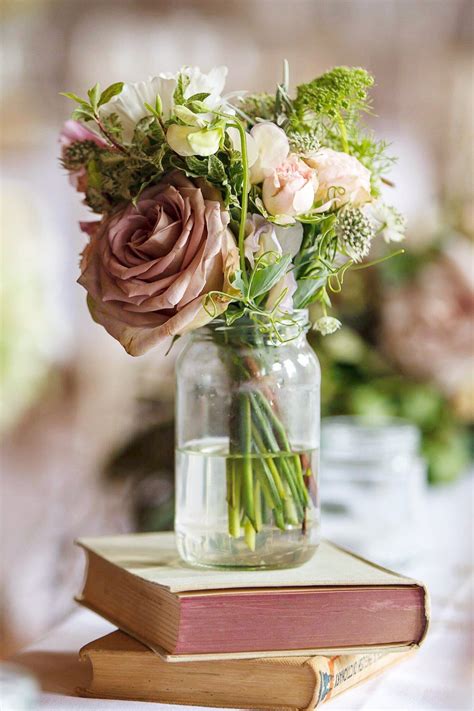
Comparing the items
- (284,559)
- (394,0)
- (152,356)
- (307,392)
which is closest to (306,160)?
(307,392)

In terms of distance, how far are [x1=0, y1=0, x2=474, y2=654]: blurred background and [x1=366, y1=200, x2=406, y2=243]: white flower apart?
309mm

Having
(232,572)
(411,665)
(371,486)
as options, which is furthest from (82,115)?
(371,486)

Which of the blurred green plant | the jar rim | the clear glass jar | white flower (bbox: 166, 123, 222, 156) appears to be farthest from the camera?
the blurred green plant

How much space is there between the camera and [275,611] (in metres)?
0.72

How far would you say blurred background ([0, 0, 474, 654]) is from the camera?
1662 millimetres

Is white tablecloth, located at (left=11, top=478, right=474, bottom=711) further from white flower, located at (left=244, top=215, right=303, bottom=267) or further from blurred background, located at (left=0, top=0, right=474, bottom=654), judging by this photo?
blurred background, located at (left=0, top=0, right=474, bottom=654)

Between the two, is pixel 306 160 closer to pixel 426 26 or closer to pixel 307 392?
pixel 307 392

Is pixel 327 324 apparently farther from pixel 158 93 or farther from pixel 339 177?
pixel 158 93

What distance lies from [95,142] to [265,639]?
43 centimetres

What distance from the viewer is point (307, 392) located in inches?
31.2

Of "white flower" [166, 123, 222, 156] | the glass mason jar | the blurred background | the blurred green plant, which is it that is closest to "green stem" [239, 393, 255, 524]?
the glass mason jar

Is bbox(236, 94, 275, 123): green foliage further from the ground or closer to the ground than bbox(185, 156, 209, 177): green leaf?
further from the ground

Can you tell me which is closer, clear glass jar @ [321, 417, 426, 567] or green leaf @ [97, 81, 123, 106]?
green leaf @ [97, 81, 123, 106]

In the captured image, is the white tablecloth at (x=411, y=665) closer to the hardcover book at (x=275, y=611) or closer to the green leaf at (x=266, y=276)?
the hardcover book at (x=275, y=611)
